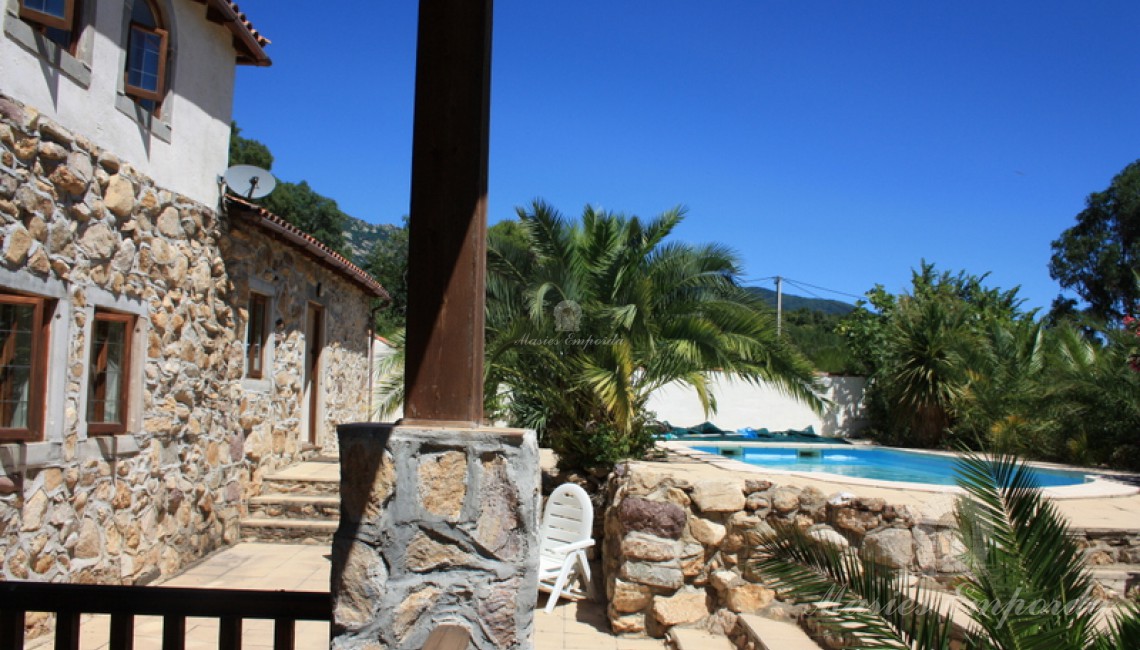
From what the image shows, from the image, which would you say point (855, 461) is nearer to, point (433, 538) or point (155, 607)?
point (433, 538)

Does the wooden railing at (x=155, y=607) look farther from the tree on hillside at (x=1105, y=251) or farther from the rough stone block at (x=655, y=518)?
the tree on hillside at (x=1105, y=251)

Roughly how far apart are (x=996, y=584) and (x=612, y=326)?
17.3 feet

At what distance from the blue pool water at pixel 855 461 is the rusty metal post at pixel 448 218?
28.6 feet

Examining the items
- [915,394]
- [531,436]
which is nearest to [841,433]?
[915,394]

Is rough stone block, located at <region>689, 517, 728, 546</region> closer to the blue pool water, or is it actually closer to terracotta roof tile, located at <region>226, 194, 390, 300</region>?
the blue pool water

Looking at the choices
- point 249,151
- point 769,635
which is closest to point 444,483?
point 769,635

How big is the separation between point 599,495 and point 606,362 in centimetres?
146

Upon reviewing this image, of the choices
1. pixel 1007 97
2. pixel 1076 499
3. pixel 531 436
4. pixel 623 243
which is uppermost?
pixel 1007 97

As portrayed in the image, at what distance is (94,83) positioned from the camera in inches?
226

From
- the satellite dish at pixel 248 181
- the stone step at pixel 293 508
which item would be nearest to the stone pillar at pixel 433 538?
the satellite dish at pixel 248 181

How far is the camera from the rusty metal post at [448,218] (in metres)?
2.12

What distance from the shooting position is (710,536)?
6117mm

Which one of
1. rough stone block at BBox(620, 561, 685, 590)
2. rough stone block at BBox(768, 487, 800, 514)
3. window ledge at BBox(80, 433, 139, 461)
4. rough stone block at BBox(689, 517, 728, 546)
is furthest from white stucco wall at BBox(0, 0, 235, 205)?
rough stone block at BBox(768, 487, 800, 514)

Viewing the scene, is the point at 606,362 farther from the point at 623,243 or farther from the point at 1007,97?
the point at 1007,97
